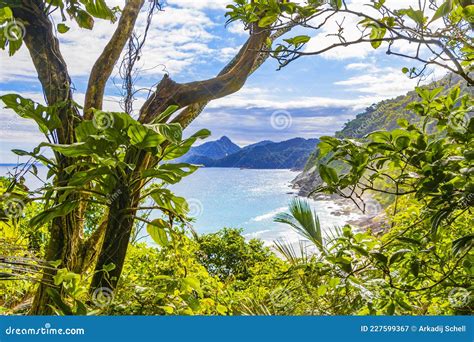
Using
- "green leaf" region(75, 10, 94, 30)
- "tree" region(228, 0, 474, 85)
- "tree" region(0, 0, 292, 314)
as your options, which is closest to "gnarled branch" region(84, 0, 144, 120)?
"tree" region(0, 0, 292, 314)

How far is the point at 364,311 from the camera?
108 cm

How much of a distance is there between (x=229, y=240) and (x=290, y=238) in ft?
4.29

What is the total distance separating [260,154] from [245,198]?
0.26 meters

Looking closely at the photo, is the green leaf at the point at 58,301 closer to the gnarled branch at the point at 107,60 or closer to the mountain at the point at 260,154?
the gnarled branch at the point at 107,60

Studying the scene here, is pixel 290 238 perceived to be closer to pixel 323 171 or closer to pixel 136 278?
pixel 136 278

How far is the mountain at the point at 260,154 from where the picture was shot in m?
2.14

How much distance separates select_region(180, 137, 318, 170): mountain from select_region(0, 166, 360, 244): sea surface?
1.6 inches

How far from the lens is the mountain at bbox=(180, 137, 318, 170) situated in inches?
84.2

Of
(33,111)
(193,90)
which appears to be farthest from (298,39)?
(33,111)

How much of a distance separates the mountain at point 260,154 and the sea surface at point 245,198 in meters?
0.04

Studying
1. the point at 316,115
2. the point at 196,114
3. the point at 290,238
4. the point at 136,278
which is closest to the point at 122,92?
the point at 196,114

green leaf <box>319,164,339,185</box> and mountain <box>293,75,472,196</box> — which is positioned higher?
mountain <box>293,75,472,196</box>

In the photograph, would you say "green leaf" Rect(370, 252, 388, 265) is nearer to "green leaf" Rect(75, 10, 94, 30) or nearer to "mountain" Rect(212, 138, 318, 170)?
"green leaf" Rect(75, 10, 94, 30)

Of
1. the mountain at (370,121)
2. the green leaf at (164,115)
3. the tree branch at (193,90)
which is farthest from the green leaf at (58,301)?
the mountain at (370,121)
